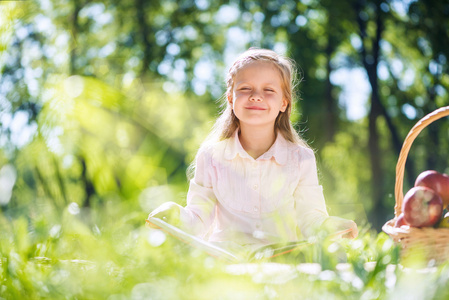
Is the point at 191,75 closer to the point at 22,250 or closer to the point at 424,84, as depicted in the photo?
the point at 424,84

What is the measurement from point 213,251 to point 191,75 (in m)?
9.02

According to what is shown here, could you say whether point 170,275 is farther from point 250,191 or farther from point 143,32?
point 143,32

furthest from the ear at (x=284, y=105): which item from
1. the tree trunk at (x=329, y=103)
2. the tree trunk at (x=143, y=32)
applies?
the tree trunk at (x=329, y=103)

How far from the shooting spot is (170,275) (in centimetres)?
66

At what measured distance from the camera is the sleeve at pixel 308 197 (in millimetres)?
Result: 1958

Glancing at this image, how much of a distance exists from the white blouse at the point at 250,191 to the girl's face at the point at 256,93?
160mm

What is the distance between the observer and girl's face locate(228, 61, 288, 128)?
2.02 m

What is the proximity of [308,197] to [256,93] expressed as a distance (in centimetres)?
49

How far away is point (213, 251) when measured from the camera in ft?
3.76

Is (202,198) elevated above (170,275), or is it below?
below

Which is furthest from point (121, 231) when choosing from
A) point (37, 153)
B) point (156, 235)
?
point (37, 153)

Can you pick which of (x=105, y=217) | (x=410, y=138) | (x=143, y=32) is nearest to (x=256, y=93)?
(x=410, y=138)

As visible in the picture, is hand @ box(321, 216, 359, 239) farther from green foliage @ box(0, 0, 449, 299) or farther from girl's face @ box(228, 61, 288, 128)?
girl's face @ box(228, 61, 288, 128)

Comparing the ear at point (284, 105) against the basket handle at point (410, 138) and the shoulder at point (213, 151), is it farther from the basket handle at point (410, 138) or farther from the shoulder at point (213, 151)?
the basket handle at point (410, 138)
